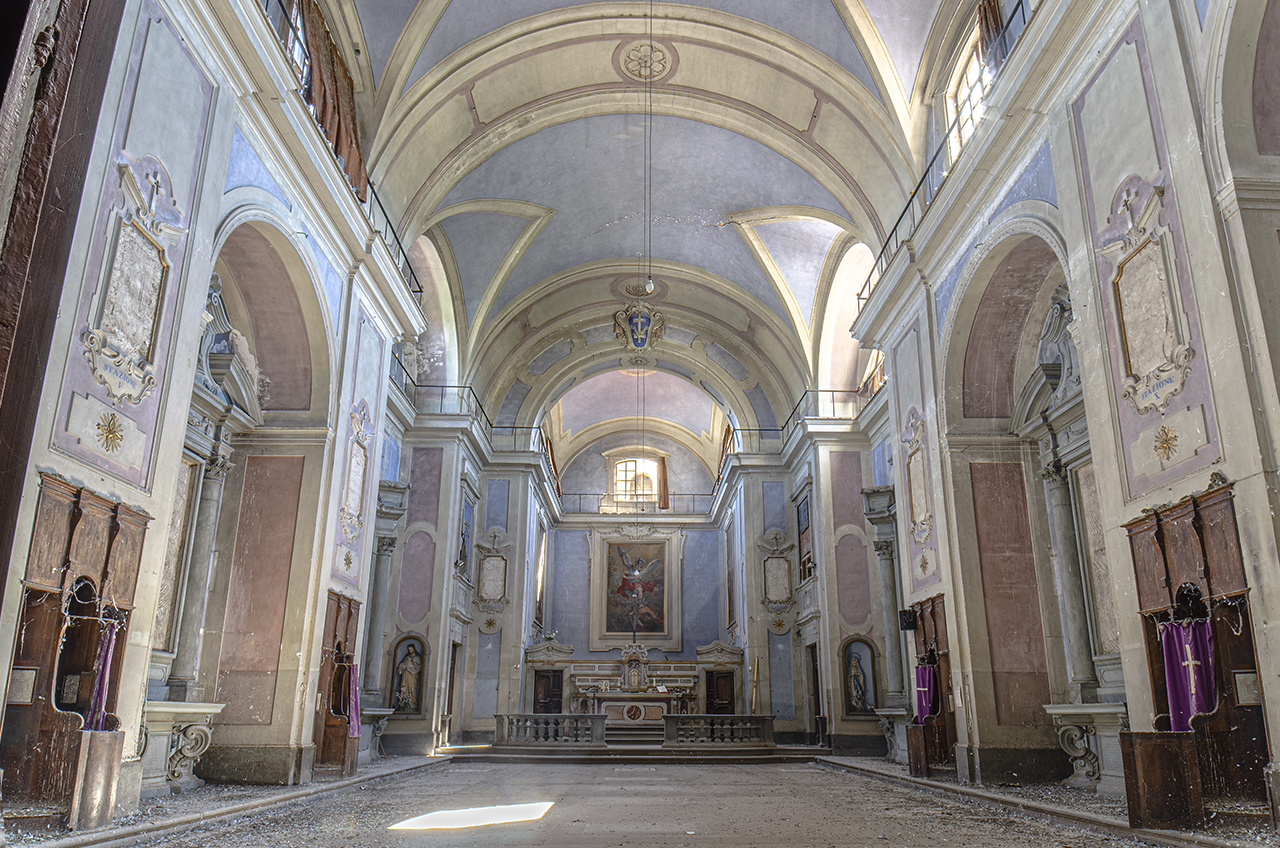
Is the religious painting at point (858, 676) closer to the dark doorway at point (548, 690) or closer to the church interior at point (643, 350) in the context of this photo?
the church interior at point (643, 350)

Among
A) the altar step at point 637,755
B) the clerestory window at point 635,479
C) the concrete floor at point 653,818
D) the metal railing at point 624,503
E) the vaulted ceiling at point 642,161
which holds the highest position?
the vaulted ceiling at point 642,161

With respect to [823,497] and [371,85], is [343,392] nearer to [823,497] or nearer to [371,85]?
[371,85]

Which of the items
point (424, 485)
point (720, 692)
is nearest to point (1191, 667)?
point (424, 485)

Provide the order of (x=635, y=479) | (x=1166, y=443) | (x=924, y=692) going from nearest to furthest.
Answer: (x=1166, y=443), (x=924, y=692), (x=635, y=479)

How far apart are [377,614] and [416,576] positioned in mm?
1661

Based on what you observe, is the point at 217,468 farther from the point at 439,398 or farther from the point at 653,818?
the point at 439,398

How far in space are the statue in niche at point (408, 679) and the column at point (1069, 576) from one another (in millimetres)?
11085

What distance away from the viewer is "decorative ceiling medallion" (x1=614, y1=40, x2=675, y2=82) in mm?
13555

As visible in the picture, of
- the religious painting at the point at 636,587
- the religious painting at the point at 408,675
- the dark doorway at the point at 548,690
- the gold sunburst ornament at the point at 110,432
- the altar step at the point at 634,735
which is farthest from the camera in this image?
the religious painting at the point at 636,587

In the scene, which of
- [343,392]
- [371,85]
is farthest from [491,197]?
[343,392]

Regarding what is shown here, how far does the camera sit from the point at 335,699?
402 inches

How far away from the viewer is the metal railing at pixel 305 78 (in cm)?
864

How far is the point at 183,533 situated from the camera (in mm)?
9547

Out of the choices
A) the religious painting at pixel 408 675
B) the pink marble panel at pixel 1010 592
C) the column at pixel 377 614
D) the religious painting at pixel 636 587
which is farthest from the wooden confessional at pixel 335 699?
the religious painting at pixel 636 587
